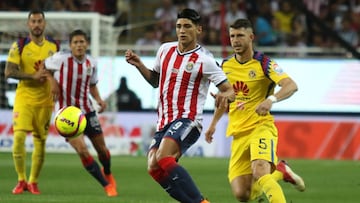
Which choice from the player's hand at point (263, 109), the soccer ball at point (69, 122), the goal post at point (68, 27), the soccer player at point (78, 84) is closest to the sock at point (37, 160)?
the soccer player at point (78, 84)

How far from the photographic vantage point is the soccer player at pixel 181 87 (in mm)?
9469

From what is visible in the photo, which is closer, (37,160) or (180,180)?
(180,180)

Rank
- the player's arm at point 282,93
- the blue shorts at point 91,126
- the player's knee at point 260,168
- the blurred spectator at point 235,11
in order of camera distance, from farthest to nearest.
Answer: the blurred spectator at point 235,11 → the blue shorts at point 91,126 → the player's knee at point 260,168 → the player's arm at point 282,93

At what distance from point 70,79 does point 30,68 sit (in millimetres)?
707

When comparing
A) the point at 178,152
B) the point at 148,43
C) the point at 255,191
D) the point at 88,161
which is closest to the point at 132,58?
the point at 178,152

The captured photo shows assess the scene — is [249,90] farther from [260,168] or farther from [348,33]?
[348,33]

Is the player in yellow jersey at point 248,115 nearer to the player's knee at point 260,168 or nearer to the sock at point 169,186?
the player's knee at point 260,168

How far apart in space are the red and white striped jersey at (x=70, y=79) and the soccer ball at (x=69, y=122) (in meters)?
1.55

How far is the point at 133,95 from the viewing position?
862 inches

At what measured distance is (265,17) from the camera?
Result: 2364cm

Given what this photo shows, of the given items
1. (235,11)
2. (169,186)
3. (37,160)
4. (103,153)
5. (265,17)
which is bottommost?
(37,160)

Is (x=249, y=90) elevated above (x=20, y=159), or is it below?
above

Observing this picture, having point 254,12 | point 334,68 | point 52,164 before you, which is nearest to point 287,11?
point 254,12

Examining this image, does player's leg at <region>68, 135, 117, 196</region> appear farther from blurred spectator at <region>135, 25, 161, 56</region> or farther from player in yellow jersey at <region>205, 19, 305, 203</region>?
blurred spectator at <region>135, 25, 161, 56</region>
